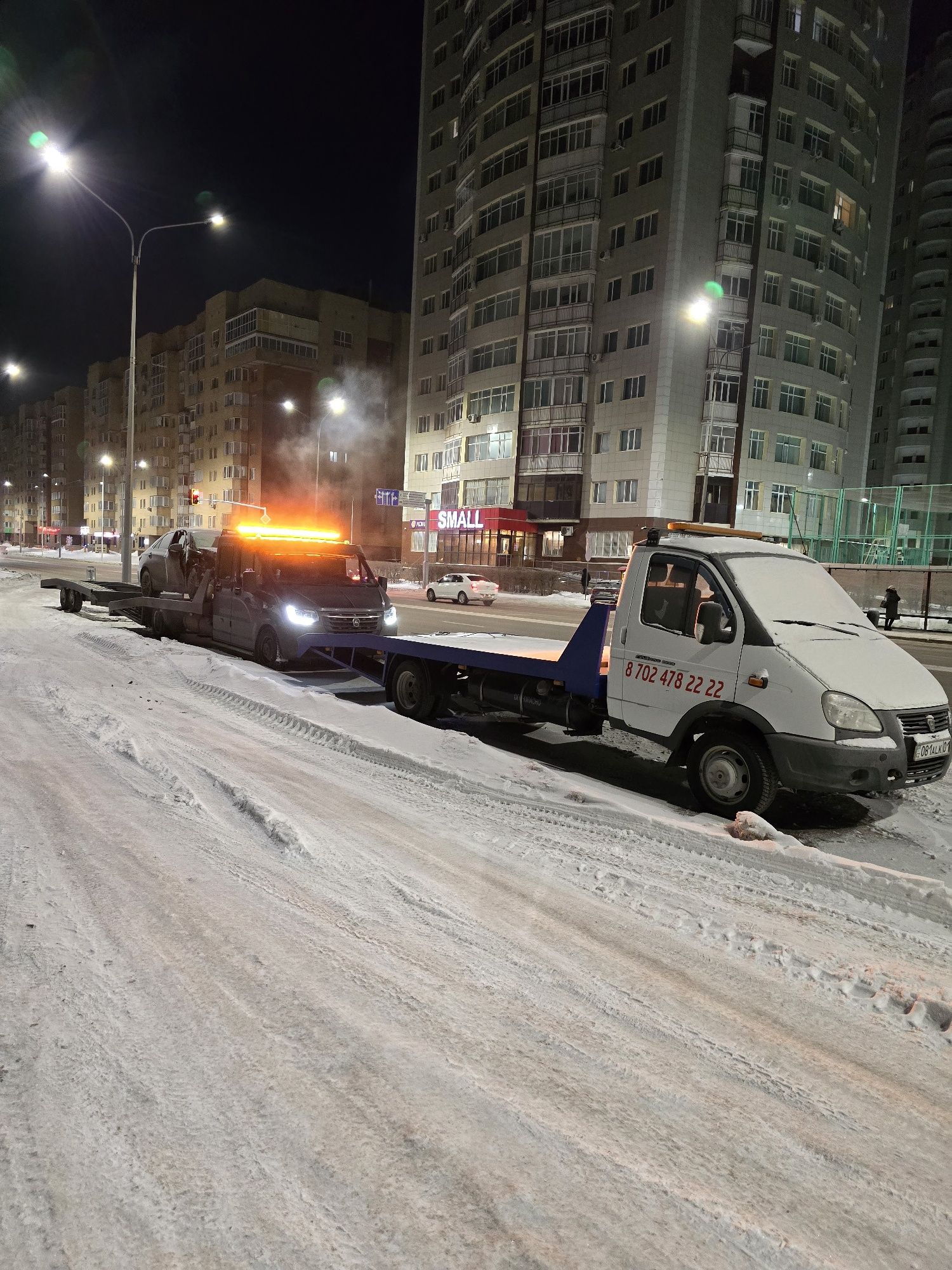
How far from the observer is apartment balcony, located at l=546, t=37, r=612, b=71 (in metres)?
45.0

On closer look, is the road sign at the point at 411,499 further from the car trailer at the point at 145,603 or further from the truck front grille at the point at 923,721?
the truck front grille at the point at 923,721

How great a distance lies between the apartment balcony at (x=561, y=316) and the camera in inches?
1855

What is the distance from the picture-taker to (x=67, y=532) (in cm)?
14138

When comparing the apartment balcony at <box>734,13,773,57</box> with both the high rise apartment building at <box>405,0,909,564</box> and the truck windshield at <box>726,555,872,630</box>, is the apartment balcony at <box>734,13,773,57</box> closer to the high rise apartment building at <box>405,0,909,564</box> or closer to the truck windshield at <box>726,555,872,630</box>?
the high rise apartment building at <box>405,0,909,564</box>

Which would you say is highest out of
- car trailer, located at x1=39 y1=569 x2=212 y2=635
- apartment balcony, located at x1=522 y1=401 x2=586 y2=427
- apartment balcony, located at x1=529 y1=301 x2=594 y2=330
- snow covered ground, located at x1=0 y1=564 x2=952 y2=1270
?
apartment balcony, located at x1=529 y1=301 x2=594 y2=330

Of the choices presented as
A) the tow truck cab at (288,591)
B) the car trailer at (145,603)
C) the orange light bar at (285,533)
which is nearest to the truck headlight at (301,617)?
the tow truck cab at (288,591)

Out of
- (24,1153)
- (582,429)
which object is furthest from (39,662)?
(582,429)

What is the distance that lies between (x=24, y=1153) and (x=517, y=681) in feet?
18.8

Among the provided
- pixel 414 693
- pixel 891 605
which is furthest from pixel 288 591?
pixel 891 605

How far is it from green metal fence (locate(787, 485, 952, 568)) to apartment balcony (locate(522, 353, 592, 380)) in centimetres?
1934

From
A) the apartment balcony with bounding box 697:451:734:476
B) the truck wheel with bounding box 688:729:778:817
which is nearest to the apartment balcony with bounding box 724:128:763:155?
the apartment balcony with bounding box 697:451:734:476

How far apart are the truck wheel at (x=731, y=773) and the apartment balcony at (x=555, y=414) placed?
1754 inches

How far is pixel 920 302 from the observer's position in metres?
79.6

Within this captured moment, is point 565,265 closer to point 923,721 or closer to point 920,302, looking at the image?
point 923,721
